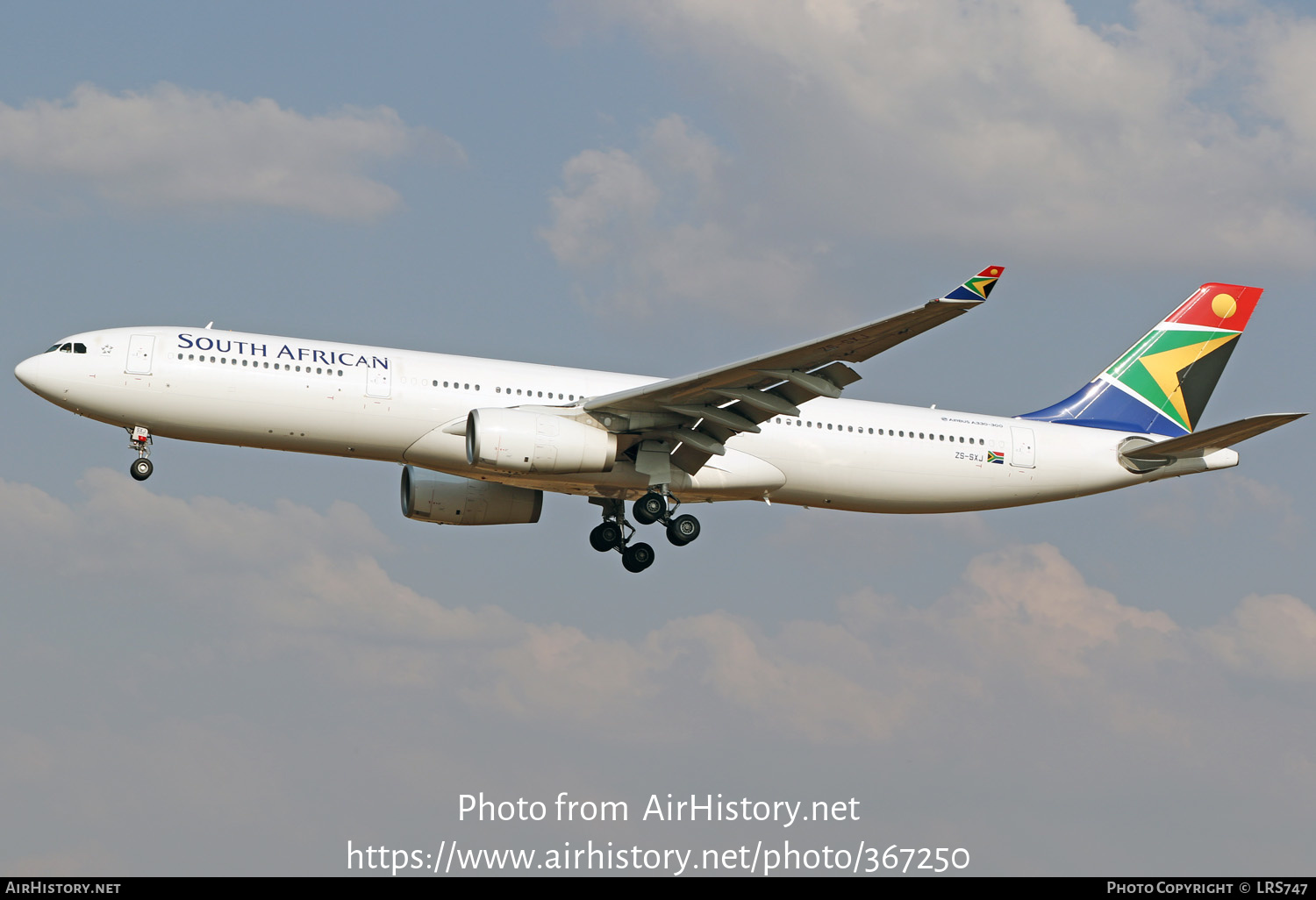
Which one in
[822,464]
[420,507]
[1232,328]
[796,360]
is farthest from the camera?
[1232,328]

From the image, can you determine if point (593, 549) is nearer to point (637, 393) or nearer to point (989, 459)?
point (637, 393)

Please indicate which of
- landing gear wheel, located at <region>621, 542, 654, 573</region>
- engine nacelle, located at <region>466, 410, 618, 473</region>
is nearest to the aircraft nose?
engine nacelle, located at <region>466, 410, 618, 473</region>

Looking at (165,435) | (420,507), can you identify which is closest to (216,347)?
(165,435)

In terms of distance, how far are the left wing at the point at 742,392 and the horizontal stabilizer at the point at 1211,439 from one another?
29.0 feet

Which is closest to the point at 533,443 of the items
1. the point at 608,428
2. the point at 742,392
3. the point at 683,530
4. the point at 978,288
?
the point at 608,428

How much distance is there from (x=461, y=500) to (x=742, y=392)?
8.78m

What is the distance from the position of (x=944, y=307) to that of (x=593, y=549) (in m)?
13.2

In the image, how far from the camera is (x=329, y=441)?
31.5 metres

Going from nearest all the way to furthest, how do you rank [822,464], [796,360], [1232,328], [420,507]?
[796,360], [822,464], [420,507], [1232,328]

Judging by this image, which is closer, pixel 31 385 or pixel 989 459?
pixel 31 385

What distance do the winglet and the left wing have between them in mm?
763

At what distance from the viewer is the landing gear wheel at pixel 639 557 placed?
120 ft

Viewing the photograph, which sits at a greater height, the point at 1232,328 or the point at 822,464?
the point at 1232,328

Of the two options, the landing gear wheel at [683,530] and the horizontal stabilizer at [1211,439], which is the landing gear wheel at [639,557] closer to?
the landing gear wheel at [683,530]
